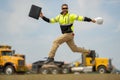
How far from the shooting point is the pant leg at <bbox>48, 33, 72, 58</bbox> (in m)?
12.8

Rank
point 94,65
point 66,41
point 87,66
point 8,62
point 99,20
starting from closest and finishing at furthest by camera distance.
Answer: point 99,20 < point 66,41 < point 8,62 < point 87,66 < point 94,65

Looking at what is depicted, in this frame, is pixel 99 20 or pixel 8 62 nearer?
pixel 99 20

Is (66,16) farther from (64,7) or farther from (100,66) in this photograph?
(100,66)

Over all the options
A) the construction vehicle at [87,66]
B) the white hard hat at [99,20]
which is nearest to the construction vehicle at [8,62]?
the construction vehicle at [87,66]

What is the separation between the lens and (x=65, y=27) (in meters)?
12.7

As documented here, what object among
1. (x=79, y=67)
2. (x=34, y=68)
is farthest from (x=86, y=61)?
(x=34, y=68)

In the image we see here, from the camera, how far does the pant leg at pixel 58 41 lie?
505 inches

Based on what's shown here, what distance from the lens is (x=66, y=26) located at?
12.7 metres

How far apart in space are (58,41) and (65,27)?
59 centimetres

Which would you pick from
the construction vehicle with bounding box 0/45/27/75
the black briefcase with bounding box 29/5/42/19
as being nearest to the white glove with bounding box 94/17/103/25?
the black briefcase with bounding box 29/5/42/19

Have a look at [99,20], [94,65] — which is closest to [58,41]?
[99,20]

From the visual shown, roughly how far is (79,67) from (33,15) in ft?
103

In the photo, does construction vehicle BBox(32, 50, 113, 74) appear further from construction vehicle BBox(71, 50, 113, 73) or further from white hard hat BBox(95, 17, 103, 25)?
white hard hat BBox(95, 17, 103, 25)

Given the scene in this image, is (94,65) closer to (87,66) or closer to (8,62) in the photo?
(87,66)
